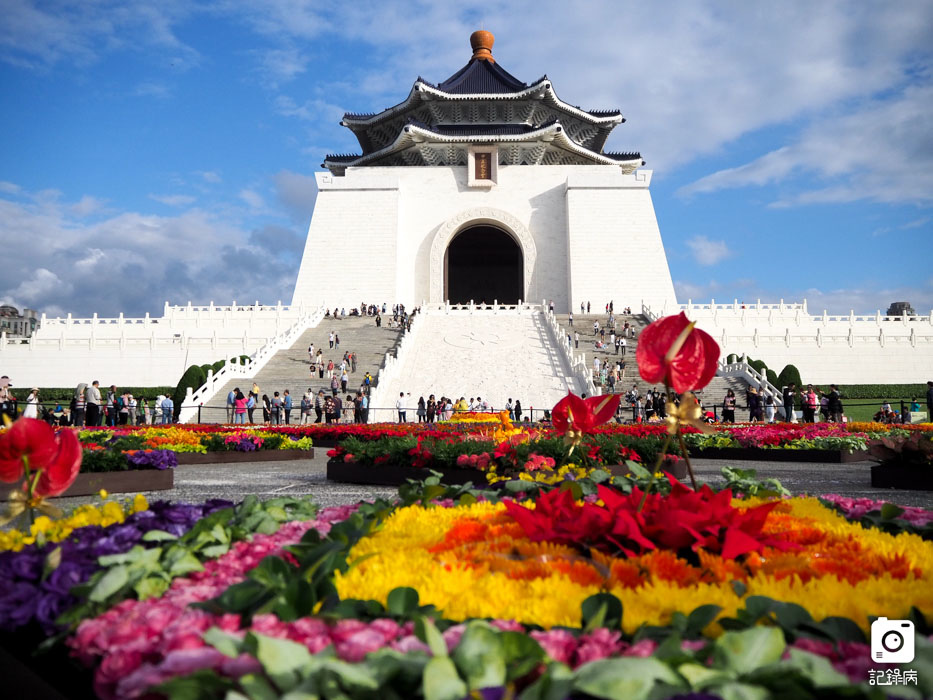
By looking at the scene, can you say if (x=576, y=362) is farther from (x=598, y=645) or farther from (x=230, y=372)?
(x=598, y=645)

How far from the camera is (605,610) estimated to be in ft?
5.10

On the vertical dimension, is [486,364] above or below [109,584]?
above

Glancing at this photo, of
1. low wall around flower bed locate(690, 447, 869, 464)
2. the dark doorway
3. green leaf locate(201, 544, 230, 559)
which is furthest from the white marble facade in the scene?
green leaf locate(201, 544, 230, 559)

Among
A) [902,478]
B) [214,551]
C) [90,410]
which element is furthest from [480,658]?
[90,410]

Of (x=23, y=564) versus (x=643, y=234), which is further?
(x=643, y=234)

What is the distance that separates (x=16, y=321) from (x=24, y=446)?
6708 centimetres

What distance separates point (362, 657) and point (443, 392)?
1688 cm

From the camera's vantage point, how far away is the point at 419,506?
3.16m

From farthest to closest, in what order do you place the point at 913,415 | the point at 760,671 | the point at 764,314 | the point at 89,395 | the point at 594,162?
the point at 594,162
the point at 764,314
the point at 913,415
the point at 89,395
the point at 760,671

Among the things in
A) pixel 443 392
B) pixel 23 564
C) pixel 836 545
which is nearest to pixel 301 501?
pixel 23 564

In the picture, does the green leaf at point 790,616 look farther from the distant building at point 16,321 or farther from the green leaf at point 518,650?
the distant building at point 16,321

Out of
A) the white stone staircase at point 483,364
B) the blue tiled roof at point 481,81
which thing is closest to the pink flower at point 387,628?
the white stone staircase at point 483,364

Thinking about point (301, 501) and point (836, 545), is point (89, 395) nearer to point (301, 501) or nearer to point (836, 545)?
point (301, 501)

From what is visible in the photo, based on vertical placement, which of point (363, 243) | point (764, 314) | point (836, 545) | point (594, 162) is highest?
point (594, 162)
